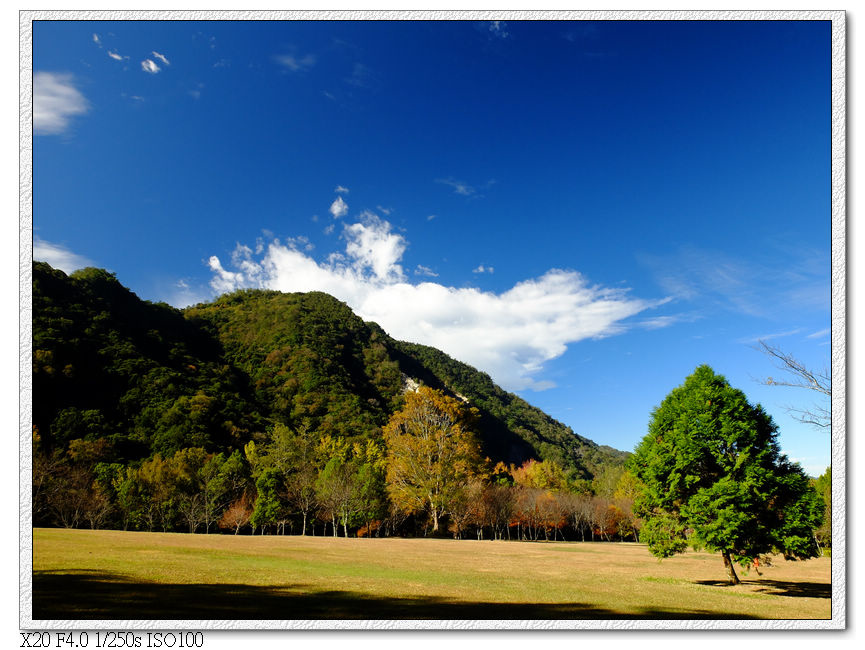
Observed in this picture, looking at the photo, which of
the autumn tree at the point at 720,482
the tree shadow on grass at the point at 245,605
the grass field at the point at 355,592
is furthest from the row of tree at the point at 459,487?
the tree shadow on grass at the point at 245,605

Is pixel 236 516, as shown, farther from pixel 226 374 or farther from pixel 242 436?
pixel 226 374

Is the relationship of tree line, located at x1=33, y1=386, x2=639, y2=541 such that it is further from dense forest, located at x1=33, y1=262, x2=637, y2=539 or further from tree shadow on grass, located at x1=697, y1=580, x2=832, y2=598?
tree shadow on grass, located at x1=697, y1=580, x2=832, y2=598

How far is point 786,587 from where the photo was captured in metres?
12.0

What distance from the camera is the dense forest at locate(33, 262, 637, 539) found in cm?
2919

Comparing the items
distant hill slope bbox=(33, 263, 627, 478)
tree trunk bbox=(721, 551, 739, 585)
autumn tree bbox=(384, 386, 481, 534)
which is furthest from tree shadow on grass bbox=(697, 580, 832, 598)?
autumn tree bbox=(384, 386, 481, 534)

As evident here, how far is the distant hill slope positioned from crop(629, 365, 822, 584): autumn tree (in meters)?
15.0

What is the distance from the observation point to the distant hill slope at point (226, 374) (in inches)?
970

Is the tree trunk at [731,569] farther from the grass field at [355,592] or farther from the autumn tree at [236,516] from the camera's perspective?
the autumn tree at [236,516]

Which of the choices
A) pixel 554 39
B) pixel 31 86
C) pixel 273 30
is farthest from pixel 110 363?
pixel 554 39

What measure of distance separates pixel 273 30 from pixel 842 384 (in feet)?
42.4

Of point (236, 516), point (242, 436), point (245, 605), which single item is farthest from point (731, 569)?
point (242, 436)

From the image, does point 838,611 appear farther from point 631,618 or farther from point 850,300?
point 850,300

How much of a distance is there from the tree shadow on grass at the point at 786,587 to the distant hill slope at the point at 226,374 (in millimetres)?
16891

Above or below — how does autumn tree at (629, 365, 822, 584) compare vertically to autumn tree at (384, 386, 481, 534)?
above
